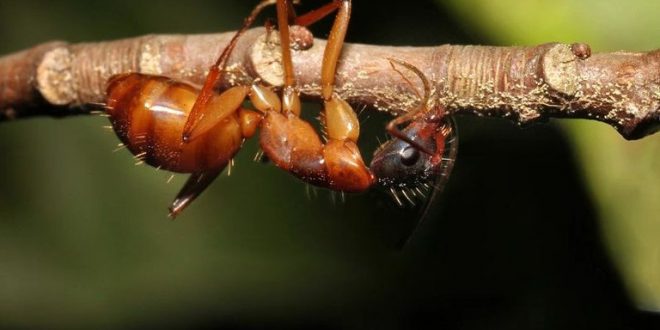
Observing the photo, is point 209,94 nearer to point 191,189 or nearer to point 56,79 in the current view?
point 191,189

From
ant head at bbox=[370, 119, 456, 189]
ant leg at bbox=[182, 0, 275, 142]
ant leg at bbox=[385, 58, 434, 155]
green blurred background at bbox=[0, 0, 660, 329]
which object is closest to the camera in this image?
ant leg at bbox=[385, 58, 434, 155]

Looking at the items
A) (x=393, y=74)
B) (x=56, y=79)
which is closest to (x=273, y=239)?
(x=56, y=79)

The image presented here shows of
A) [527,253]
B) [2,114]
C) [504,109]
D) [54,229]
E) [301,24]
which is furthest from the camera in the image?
[54,229]

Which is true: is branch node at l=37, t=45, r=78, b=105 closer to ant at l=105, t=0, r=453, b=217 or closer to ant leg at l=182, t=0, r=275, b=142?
ant at l=105, t=0, r=453, b=217

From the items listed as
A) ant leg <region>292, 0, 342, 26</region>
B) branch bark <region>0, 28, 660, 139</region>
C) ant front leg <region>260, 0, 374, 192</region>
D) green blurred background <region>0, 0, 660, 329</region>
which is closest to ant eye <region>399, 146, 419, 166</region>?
ant front leg <region>260, 0, 374, 192</region>

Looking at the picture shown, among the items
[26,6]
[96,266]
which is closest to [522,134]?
[96,266]

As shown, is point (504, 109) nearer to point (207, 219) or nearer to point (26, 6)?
point (207, 219)

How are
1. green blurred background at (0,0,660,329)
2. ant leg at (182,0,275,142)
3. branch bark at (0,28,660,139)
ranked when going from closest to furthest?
1. branch bark at (0,28,660,139)
2. ant leg at (182,0,275,142)
3. green blurred background at (0,0,660,329)
